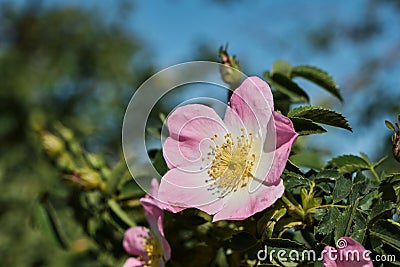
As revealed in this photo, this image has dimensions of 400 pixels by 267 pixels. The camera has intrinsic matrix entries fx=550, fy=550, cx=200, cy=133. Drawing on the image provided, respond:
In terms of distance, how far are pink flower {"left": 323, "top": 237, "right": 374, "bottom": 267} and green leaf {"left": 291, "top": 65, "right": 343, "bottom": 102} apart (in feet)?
0.66

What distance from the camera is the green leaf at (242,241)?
0.38 meters

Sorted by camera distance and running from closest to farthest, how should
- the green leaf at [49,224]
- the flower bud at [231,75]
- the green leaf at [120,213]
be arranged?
the flower bud at [231,75] < the green leaf at [120,213] < the green leaf at [49,224]

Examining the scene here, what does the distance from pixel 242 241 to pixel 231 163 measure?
6 cm

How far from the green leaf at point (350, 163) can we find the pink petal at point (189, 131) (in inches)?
4.1

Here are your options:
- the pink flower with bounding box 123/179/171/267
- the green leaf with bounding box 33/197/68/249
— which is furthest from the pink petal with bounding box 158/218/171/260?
the green leaf with bounding box 33/197/68/249

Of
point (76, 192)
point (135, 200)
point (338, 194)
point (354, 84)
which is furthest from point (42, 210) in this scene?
point (354, 84)

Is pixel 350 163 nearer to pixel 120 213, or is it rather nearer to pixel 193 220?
pixel 193 220

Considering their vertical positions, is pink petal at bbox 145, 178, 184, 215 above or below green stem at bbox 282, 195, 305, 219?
above

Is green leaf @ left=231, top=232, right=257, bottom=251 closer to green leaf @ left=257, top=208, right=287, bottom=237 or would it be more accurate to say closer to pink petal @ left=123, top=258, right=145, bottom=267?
green leaf @ left=257, top=208, right=287, bottom=237

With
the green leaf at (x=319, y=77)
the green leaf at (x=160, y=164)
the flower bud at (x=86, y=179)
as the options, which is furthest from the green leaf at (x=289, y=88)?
the flower bud at (x=86, y=179)

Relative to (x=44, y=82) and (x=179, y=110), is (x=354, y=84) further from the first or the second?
(x=179, y=110)

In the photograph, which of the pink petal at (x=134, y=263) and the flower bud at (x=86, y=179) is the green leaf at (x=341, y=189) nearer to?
the pink petal at (x=134, y=263)

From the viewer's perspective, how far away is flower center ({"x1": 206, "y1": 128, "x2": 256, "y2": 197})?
0.38 m

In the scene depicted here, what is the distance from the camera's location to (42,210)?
2.17ft
